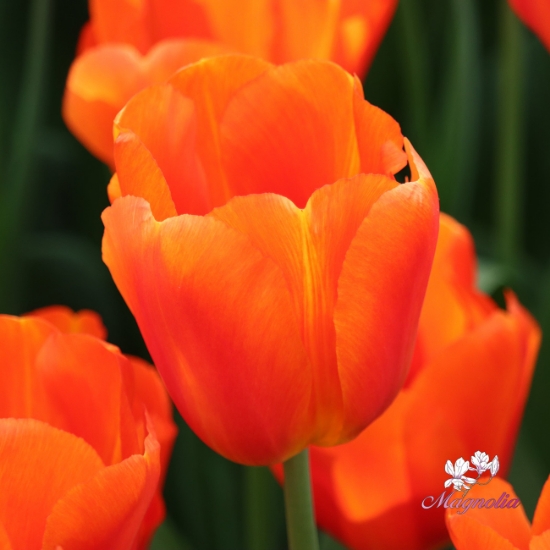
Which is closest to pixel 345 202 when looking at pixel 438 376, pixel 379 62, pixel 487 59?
pixel 438 376

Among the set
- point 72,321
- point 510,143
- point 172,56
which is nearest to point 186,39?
point 172,56

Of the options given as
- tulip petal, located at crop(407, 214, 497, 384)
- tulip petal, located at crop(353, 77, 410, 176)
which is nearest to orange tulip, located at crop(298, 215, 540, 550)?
tulip petal, located at crop(407, 214, 497, 384)

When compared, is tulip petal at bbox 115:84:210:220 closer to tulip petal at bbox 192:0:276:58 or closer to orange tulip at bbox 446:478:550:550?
orange tulip at bbox 446:478:550:550

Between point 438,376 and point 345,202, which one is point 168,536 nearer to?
point 438,376

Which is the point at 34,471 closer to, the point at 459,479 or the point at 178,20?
the point at 459,479

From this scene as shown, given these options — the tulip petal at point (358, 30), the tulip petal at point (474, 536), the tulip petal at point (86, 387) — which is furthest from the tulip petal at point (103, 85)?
the tulip petal at point (474, 536)
